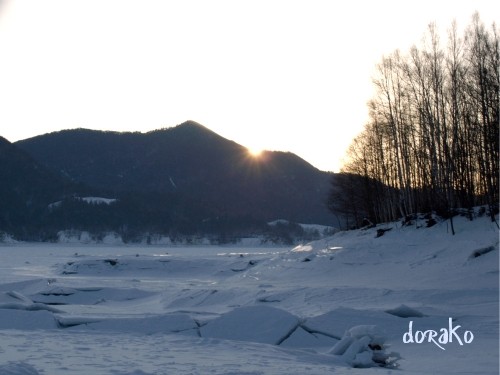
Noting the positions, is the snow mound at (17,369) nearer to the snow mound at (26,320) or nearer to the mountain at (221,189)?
the snow mound at (26,320)

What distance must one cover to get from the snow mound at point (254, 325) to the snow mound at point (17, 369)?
517 centimetres

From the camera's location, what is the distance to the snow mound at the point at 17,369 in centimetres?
728

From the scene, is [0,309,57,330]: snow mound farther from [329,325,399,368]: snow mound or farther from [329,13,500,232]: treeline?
[329,13,500,232]: treeline

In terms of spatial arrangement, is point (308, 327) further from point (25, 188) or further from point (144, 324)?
point (25, 188)

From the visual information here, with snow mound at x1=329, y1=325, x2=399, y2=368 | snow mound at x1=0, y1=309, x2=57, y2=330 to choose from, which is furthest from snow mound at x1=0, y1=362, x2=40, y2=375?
snow mound at x1=0, y1=309, x2=57, y2=330

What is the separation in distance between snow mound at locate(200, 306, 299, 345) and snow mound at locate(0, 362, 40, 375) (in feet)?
17.0

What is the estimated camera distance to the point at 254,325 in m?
12.5

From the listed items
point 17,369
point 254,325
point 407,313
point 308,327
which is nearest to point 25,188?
point 254,325

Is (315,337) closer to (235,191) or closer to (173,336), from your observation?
(173,336)

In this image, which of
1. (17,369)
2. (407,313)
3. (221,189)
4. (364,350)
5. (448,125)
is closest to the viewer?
(17,369)

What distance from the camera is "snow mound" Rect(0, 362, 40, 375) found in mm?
7277

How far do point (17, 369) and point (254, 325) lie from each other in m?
5.90

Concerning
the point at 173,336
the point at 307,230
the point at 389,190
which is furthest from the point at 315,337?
the point at 307,230

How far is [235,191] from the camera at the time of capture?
18325 centimetres
